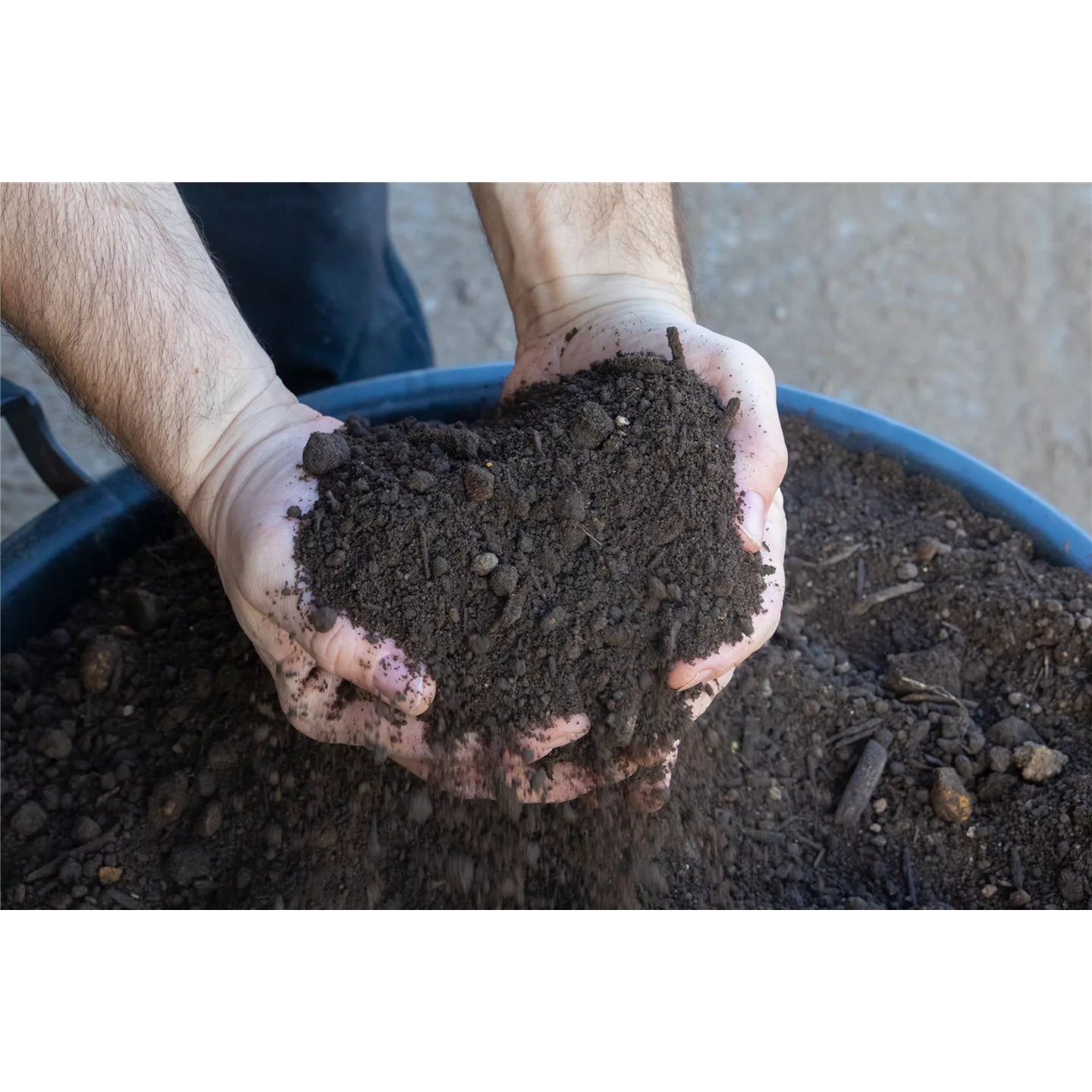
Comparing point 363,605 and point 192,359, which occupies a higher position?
point 192,359

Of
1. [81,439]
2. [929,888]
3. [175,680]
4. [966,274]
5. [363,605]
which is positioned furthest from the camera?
[966,274]

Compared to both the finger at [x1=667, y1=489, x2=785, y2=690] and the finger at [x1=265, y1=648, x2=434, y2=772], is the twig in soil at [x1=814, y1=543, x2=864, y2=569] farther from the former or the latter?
the finger at [x1=265, y1=648, x2=434, y2=772]

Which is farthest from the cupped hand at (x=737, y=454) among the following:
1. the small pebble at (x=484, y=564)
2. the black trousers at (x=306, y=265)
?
the black trousers at (x=306, y=265)

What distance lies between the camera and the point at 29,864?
1.33 metres

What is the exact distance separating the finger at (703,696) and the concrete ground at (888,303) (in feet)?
7.04

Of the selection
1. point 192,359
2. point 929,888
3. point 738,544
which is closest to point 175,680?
point 192,359

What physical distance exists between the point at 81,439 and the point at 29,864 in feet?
7.42

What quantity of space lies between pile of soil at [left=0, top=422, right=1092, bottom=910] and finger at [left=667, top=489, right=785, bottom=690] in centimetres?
22

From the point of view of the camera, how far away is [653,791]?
1272 mm

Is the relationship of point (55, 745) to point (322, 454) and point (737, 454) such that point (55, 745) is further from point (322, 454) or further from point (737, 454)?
point (737, 454)

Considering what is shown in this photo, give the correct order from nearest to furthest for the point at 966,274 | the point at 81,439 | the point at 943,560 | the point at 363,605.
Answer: the point at 363,605
the point at 943,560
the point at 81,439
the point at 966,274

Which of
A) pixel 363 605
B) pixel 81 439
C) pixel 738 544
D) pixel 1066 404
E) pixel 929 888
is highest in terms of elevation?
pixel 363 605

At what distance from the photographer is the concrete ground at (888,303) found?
3.29m

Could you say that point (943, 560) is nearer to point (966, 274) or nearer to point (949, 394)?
point (949, 394)
